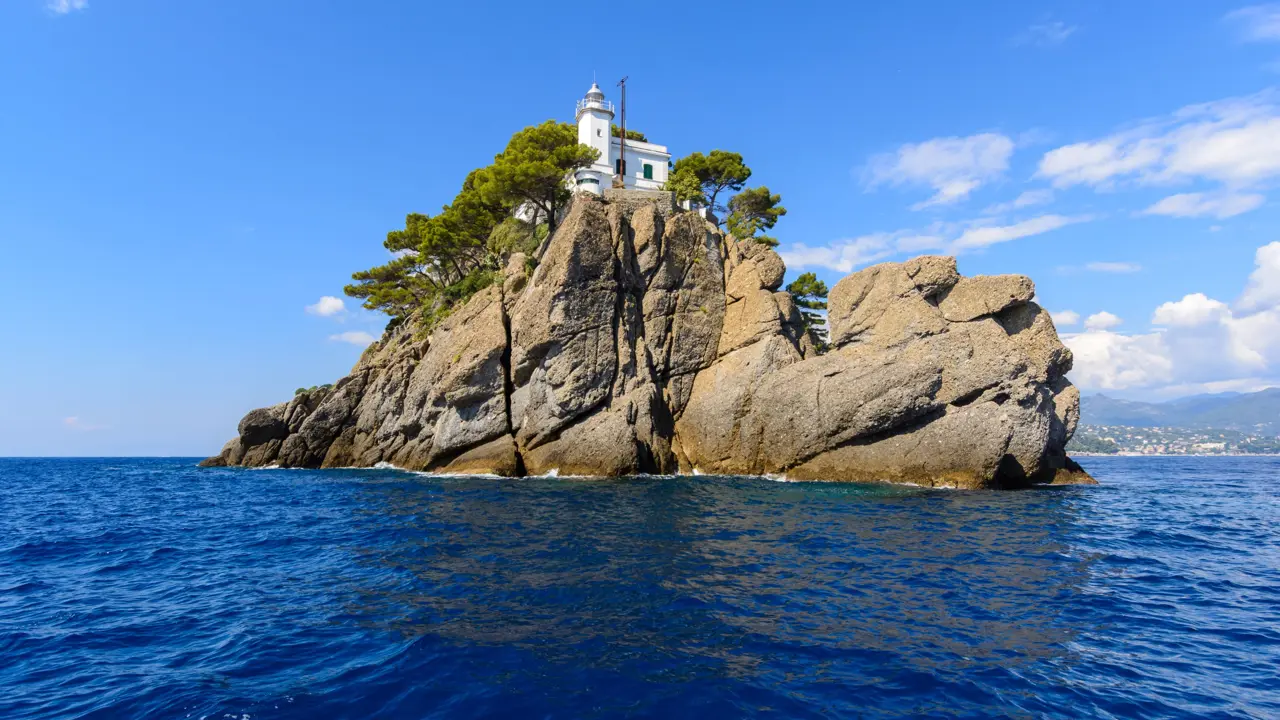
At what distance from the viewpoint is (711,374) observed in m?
38.8

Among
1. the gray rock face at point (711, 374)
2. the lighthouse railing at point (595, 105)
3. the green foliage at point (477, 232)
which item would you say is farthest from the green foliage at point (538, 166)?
the lighthouse railing at point (595, 105)

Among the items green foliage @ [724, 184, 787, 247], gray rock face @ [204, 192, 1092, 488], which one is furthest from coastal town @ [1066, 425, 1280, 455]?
gray rock face @ [204, 192, 1092, 488]

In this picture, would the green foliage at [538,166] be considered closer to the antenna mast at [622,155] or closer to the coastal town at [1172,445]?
the antenna mast at [622,155]

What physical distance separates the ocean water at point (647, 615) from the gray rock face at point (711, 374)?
8.88 meters

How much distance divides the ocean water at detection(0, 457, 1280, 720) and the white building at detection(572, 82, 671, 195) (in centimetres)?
3935

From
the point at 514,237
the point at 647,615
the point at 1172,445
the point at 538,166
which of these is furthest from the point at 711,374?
the point at 1172,445

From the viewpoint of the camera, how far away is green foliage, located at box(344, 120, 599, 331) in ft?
146

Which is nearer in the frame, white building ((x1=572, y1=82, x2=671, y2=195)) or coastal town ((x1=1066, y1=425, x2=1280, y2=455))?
white building ((x1=572, y1=82, x2=671, y2=195))

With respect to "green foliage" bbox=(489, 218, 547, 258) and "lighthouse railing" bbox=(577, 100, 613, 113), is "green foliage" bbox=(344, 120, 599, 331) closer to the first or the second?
"green foliage" bbox=(489, 218, 547, 258)

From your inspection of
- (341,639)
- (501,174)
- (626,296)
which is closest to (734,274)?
(626,296)

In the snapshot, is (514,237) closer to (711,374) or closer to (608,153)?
(608,153)

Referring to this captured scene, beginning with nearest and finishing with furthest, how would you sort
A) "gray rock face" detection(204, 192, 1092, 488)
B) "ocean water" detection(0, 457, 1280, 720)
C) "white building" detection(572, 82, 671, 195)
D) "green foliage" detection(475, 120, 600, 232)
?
"ocean water" detection(0, 457, 1280, 720)
"gray rock face" detection(204, 192, 1092, 488)
"green foliage" detection(475, 120, 600, 232)
"white building" detection(572, 82, 671, 195)

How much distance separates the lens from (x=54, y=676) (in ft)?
28.6

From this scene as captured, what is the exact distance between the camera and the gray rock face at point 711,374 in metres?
30.1
